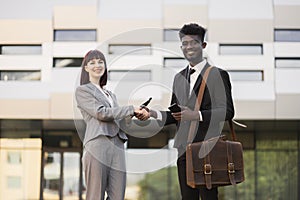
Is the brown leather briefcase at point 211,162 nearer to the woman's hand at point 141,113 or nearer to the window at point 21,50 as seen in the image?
the woman's hand at point 141,113

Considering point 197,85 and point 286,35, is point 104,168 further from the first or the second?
point 286,35

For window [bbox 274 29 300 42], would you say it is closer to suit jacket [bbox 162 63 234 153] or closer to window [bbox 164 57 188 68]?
window [bbox 164 57 188 68]

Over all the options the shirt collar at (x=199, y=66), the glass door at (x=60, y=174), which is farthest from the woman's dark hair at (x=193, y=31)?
the glass door at (x=60, y=174)

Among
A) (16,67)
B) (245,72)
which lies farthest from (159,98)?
(16,67)

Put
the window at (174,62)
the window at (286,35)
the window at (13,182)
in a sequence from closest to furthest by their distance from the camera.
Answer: the window at (174,62)
the window at (286,35)
the window at (13,182)

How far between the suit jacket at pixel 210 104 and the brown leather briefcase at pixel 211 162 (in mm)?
38

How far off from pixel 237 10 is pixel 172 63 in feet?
5.99

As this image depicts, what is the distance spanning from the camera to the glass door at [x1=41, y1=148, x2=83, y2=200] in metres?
14.7

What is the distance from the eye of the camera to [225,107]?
3570 millimetres

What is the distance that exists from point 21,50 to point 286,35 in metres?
5.49

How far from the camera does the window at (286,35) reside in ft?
41.9

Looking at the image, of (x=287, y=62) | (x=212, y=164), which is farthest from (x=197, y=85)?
(x=287, y=62)

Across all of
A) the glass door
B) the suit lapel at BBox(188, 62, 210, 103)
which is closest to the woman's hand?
the suit lapel at BBox(188, 62, 210, 103)

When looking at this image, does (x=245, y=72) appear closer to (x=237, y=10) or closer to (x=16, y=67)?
(x=237, y=10)
